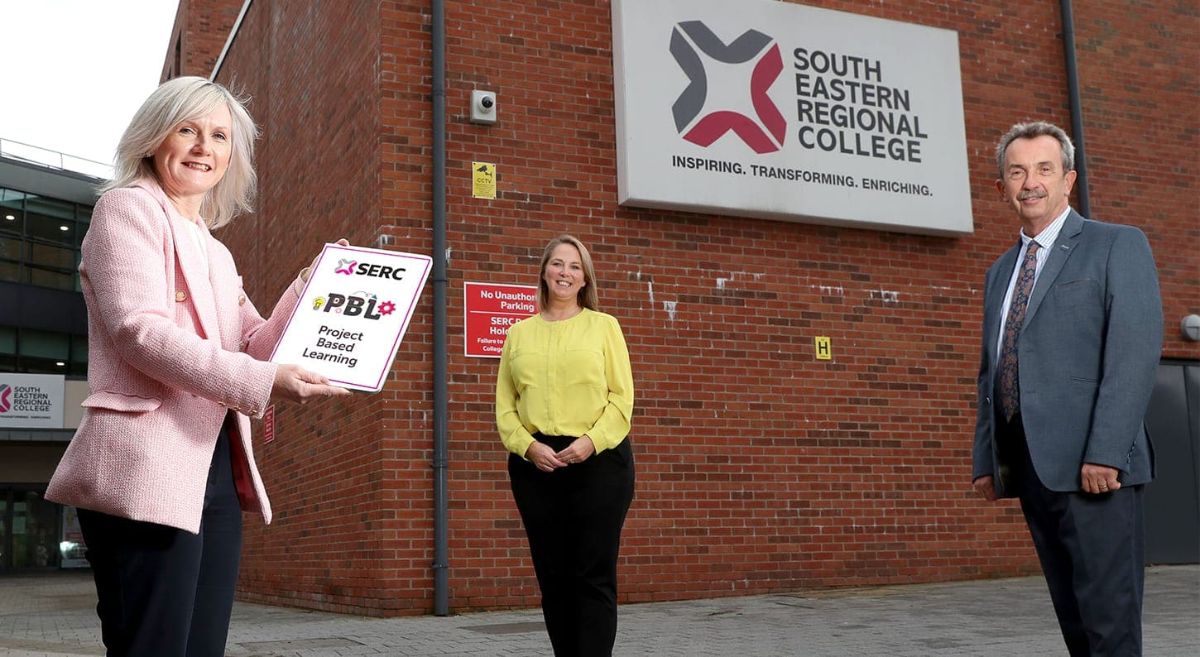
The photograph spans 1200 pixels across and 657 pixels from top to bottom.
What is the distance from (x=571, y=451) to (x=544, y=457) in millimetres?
108

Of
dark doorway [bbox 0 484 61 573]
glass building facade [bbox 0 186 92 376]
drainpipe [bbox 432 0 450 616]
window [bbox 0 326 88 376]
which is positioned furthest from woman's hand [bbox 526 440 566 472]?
dark doorway [bbox 0 484 61 573]

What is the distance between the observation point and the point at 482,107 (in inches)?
353

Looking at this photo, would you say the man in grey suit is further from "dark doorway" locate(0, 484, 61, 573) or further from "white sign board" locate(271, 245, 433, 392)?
"dark doorway" locate(0, 484, 61, 573)

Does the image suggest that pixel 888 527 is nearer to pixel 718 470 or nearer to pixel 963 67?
pixel 718 470

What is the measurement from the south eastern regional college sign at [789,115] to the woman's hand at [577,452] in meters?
4.91

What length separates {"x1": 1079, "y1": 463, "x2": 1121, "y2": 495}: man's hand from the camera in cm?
316

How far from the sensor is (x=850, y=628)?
682 cm

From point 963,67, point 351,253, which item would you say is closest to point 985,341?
point 351,253

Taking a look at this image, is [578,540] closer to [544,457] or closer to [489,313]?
[544,457]

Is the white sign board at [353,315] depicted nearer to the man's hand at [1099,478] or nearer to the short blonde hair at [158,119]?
the short blonde hair at [158,119]

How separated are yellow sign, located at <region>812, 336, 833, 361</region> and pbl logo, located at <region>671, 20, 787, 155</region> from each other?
1.66 m

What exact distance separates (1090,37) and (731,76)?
427cm

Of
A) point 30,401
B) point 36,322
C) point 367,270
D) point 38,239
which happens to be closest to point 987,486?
point 367,270

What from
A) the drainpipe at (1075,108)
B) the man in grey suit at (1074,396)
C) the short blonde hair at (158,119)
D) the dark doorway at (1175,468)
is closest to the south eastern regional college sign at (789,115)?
the drainpipe at (1075,108)
